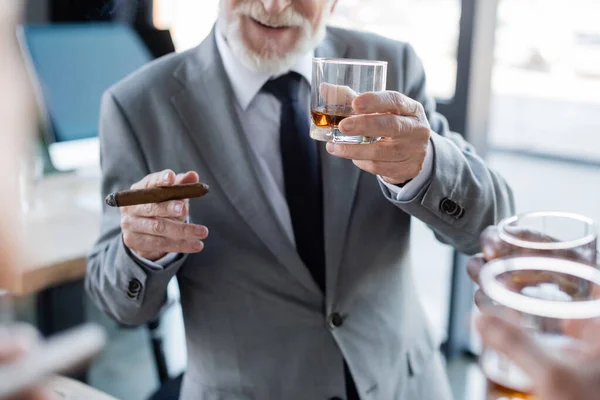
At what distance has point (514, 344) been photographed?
379 mm

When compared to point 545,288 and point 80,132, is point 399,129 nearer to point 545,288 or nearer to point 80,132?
point 545,288

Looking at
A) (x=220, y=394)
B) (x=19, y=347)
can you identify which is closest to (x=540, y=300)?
(x=19, y=347)

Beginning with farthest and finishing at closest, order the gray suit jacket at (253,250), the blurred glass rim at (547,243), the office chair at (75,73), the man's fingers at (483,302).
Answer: the office chair at (75,73), the gray suit jacket at (253,250), the blurred glass rim at (547,243), the man's fingers at (483,302)

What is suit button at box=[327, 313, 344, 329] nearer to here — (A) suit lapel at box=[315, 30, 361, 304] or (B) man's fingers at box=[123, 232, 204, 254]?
(A) suit lapel at box=[315, 30, 361, 304]

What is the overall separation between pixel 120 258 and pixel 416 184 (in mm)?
455

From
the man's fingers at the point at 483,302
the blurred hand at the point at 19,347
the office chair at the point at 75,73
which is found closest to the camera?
the blurred hand at the point at 19,347

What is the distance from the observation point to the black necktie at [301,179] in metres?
1.02

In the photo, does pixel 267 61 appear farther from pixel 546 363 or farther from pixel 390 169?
pixel 546 363

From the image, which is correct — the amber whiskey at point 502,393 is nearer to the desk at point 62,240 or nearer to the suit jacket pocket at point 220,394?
the suit jacket pocket at point 220,394

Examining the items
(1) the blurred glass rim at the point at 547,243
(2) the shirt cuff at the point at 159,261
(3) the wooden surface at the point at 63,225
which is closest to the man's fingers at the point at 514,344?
(1) the blurred glass rim at the point at 547,243

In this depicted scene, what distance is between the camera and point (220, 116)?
99 cm

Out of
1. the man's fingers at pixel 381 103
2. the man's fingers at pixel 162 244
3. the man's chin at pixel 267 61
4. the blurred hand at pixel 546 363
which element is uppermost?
the man's chin at pixel 267 61

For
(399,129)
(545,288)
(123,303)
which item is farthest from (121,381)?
(545,288)

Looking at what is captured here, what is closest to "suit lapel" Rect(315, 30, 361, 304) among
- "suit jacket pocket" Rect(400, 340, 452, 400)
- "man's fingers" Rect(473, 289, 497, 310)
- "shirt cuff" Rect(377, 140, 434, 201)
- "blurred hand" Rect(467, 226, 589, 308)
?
"shirt cuff" Rect(377, 140, 434, 201)
